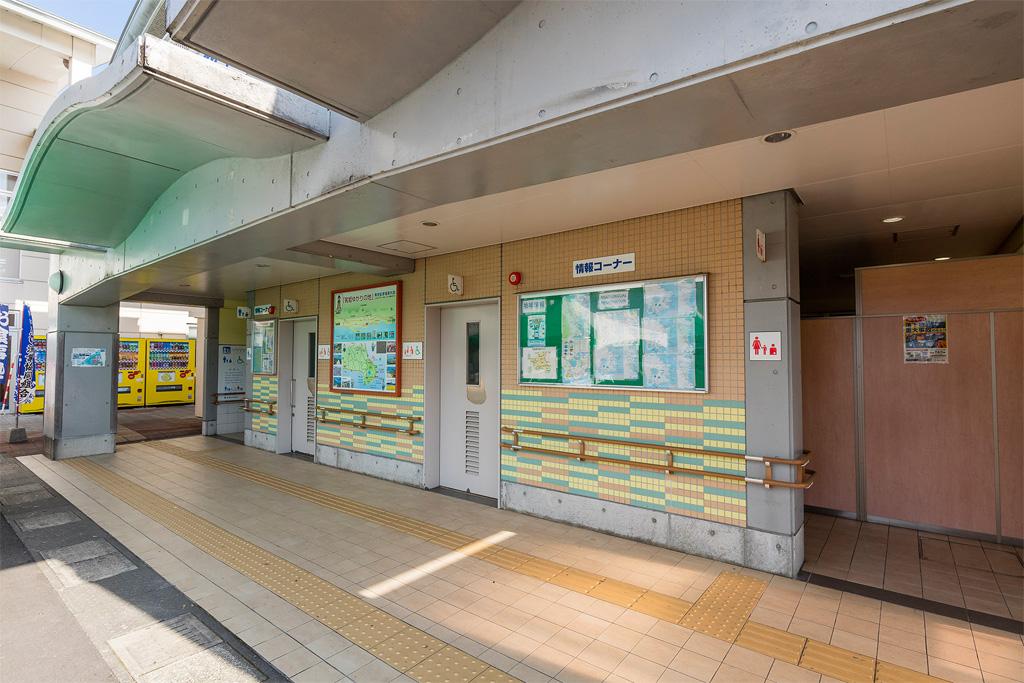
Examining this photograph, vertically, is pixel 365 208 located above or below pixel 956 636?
above

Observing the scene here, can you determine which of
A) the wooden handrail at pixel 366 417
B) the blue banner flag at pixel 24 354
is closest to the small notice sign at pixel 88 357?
the blue banner flag at pixel 24 354

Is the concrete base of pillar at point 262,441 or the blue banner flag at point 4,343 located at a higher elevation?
the blue banner flag at point 4,343

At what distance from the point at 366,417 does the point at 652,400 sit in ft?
14.0

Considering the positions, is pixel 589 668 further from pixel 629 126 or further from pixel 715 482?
pixel 629 126

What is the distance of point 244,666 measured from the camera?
2727 millimetres

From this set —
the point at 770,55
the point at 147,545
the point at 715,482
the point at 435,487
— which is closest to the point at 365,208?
the point at 770,55

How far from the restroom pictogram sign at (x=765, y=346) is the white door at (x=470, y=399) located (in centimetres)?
272

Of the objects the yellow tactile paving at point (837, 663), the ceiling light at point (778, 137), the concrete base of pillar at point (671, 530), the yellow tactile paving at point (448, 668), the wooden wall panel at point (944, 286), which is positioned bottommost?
the yellow tactile paving at point (837, 663)

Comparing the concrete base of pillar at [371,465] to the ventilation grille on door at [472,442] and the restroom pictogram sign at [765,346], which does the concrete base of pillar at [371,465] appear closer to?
the ventilation grille on door at [472,442]

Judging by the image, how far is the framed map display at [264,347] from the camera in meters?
9.02

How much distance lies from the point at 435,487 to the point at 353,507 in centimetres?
118

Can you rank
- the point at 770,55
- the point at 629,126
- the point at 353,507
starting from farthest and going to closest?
the point at 353,507, the point at 629,126, the point at 770,55

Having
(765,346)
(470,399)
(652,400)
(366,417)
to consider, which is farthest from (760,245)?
(366,417)

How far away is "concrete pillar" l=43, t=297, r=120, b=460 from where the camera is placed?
8.34 m
